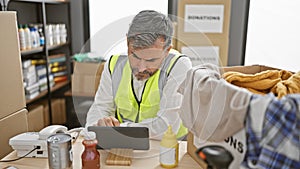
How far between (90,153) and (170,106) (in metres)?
0.32

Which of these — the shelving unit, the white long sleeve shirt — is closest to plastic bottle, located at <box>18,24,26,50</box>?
the shelving unit

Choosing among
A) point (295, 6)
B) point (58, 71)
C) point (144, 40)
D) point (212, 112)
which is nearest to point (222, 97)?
point (212, 112)

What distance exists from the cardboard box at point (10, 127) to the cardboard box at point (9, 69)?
2 centimetres

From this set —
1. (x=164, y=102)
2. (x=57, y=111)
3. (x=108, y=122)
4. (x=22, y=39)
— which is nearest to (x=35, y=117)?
(x=57, y=111)

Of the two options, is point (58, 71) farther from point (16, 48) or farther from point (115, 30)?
point (115, 30)

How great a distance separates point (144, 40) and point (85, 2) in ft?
7.56

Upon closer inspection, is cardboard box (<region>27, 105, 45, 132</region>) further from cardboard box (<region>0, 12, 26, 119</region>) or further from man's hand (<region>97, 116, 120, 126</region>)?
man's hand (<region>97, 116, 120, 126</region>)

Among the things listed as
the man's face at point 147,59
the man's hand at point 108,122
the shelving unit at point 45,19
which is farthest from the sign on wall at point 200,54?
the shelving unit at point 45,19

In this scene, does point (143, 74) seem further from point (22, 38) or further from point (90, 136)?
point (22, 38)

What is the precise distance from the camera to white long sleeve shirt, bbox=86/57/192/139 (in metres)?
0.98

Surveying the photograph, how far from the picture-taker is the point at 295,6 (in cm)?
246

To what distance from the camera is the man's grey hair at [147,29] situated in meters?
0.88

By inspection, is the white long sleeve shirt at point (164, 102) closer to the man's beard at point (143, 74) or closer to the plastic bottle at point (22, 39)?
the man's beard at point (143, 74)

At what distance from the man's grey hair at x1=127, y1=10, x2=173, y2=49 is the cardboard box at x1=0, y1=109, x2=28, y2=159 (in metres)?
0.79
